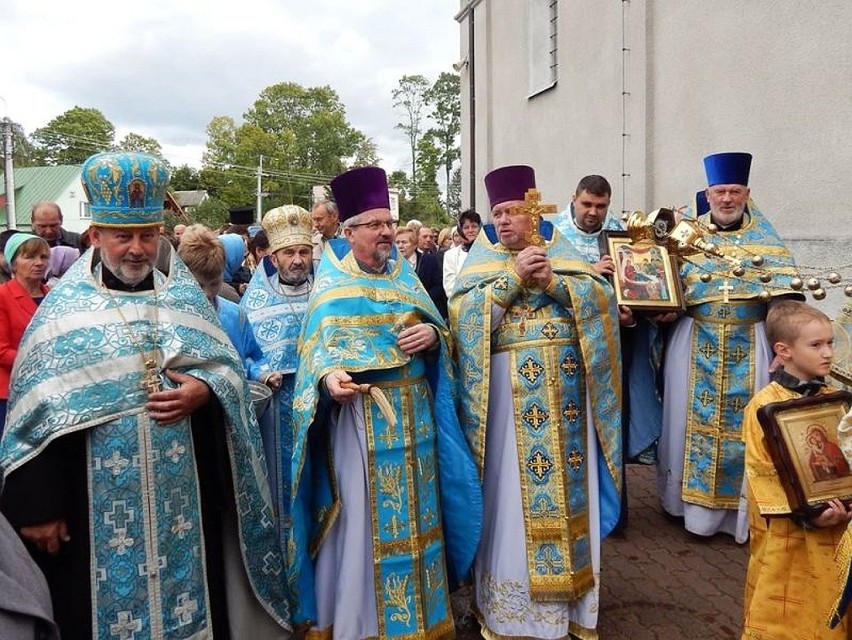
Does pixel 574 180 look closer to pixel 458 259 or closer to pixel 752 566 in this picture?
pixel 458 259

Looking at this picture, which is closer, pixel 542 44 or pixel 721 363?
pixel 721 363

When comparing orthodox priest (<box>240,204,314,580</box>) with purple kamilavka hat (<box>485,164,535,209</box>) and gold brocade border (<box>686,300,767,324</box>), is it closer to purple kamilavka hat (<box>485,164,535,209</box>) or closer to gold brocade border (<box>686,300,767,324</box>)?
purple kamilavka hat (<box>485,164,535,209</box>)

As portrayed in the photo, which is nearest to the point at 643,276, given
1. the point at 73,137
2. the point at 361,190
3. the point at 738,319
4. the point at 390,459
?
the point at 738,319

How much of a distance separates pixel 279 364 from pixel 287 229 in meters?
0.81

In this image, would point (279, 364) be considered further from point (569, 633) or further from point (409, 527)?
point (569, 633)

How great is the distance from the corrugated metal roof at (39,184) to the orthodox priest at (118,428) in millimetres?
46814

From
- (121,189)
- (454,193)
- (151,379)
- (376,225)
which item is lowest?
(151,379)

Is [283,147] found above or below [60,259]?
above

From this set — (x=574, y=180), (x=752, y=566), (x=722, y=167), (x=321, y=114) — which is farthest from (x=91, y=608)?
(x=321, y=114)

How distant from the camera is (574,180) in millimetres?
12945

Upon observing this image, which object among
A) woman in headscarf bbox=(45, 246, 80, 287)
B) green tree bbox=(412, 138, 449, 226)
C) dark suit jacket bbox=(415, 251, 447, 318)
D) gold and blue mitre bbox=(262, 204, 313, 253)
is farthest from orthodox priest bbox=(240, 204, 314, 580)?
green tree bbox=(412, 138, 449, 226)

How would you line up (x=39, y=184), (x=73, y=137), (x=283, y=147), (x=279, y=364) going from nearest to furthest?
(x=279, y=364)
(x=39, y=184)
(x=73, y=137)
(x=283, y=147)

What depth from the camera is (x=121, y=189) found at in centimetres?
284

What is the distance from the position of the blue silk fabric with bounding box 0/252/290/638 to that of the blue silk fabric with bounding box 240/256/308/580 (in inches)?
48.8
